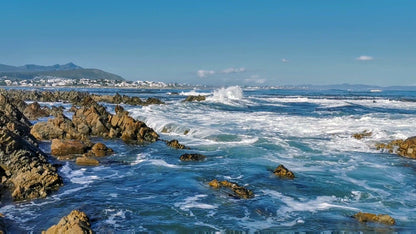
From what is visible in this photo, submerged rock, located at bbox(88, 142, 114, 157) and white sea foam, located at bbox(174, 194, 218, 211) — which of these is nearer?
white sea foam, located at bbox(174, 194, 218, 211)

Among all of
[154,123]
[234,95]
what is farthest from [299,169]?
[234,95]

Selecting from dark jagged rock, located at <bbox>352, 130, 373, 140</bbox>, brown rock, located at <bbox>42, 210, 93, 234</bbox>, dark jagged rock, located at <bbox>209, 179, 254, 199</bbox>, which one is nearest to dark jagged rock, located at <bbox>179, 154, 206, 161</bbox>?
dark jagged rock, located at <bbox>209, 179, 254, 199</bbox>

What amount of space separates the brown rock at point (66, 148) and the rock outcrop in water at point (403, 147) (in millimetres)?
16231

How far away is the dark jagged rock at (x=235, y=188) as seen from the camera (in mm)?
11688

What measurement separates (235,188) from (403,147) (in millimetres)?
11910

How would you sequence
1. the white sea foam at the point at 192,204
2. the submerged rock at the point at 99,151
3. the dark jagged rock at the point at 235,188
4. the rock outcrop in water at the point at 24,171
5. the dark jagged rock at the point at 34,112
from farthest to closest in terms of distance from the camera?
the dark jagged rock at the point at 34,112
the submerged rock at the point at 99,151
the dark jagged rock at the point at 235,188
the rock outcrop in water at the point at 24,171
the white sea foam at the point at 192,204

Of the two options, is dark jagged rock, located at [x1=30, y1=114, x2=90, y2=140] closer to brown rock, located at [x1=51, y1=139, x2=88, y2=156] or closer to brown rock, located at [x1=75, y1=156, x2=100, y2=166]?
brown rock, located at [x1=51, y1=139, x2=88, y2=156]

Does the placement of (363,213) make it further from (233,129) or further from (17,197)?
(233,129)

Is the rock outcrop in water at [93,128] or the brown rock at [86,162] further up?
the rock outcrop in water at [93,128]

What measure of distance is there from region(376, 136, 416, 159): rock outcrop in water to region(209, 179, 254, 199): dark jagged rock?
1129 centimetres

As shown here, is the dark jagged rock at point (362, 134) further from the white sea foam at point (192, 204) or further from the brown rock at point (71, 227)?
the brown rock at point (71, 227)

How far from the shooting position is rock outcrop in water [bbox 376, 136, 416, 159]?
18.7 meters

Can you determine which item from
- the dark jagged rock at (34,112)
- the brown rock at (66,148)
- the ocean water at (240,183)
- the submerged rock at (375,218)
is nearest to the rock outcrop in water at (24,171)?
the ocean water at (240,183)

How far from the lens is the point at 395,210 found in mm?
10906
